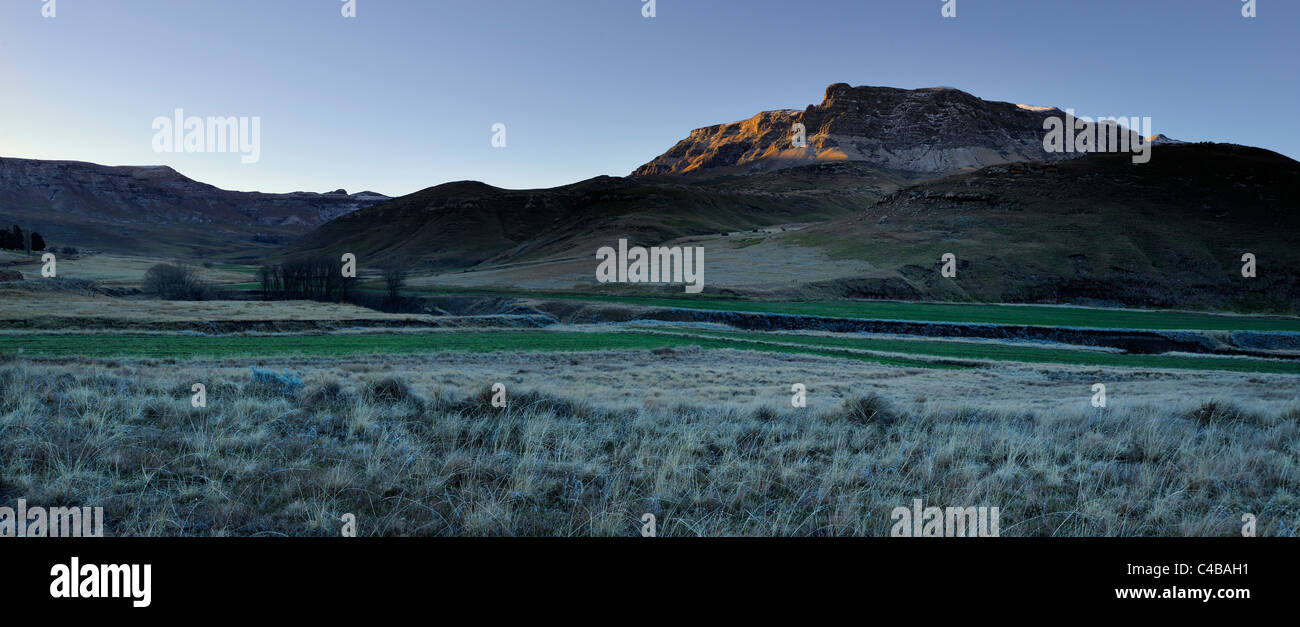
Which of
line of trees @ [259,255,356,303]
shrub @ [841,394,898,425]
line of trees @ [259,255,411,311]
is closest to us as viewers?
shrub @ [841,394,898,425]

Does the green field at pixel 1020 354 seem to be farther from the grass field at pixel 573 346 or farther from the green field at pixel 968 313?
the green field at pixel 968 313

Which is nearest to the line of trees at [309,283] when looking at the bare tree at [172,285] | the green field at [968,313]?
the bare tree at [172,285]

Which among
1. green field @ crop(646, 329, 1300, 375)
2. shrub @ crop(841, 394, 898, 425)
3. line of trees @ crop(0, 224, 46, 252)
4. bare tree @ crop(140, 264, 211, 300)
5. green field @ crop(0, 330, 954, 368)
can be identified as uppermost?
line of trees @ crop(0, 224, 46, 252)

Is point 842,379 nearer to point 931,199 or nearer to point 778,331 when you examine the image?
point 778,331

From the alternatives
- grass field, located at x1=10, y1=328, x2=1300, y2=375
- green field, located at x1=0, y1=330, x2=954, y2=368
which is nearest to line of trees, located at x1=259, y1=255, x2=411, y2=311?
grass field, located at x1=10, y1=328, x2=1300, y2=375

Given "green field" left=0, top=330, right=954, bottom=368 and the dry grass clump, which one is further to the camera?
"green field" left=0, top=330, right=954, bottom=368

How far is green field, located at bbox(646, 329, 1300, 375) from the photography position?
33.9m

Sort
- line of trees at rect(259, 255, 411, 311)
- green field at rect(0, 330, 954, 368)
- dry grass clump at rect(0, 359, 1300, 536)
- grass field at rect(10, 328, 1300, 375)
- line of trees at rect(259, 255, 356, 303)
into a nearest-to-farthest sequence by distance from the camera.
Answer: dry grass clump at rect(0, 359, 1300, 536)
green field at rect(0, 330, 954, 368)
grass field at rect(10, 328, 1300, 375)
line of trees at rect(259, 255, 411, 311)
line of trees at rect(259, 255, 356, 303)

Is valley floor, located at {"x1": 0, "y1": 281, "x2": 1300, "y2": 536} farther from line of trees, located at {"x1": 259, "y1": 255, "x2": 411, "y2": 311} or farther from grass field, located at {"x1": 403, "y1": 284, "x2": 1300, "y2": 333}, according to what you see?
line of trees, located at {"x1": 259, "y1": 255, "x2": 411, "y2": 311}

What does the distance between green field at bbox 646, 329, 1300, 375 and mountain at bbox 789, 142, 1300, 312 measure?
38170mm

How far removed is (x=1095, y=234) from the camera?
102688 millimetres

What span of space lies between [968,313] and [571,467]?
6871 cm

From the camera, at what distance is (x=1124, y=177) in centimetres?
12425

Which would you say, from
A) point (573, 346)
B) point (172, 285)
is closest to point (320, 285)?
point (172, 285)
